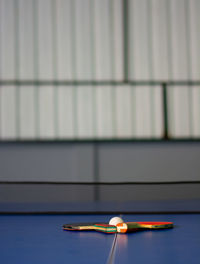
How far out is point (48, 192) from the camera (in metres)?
7.93

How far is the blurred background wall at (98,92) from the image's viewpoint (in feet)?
27.3

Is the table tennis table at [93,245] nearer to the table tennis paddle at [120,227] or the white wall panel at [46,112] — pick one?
the table tennis paddle at [120,227]

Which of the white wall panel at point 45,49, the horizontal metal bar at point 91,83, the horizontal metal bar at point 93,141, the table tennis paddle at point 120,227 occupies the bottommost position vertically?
the table tennis paddle at point 120,227

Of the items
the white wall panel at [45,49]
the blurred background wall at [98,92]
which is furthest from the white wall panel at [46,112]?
the white wall panel at [45,49]

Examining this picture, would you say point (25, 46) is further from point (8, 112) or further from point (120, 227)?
point (120, 227)

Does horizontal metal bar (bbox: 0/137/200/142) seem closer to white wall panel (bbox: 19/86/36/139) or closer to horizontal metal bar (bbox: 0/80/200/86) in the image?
white wall panel (bbox: 19/86/36/139)

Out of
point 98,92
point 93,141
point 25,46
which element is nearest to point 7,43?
point 25,46

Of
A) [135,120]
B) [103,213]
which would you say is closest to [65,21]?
[135,120]

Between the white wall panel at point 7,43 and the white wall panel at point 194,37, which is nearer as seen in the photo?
the white wall panel at point 7,43

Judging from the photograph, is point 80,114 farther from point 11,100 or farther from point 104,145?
point 11,100

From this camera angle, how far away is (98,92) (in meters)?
8.50

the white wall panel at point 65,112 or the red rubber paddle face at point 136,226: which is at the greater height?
the white wall panel at point 65,112

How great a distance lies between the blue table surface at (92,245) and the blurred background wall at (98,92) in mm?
4416

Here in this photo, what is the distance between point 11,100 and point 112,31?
251 cm
